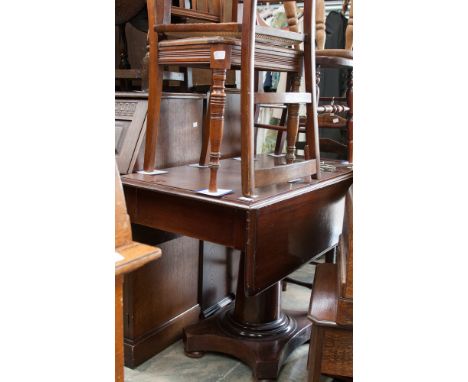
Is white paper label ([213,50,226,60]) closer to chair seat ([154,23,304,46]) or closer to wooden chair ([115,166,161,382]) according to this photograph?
chair seat ([154,23,304,46])

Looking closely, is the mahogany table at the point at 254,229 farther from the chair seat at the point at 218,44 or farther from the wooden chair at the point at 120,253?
the wooden chair at the point at 120,253

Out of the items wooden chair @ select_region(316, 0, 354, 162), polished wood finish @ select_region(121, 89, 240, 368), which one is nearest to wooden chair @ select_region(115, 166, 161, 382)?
polished wood finish @ select_region(121, 89, 240, 368)

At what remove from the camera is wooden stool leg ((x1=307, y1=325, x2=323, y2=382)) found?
137 cm

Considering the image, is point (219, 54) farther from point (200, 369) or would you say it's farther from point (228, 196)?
point (200, 369)

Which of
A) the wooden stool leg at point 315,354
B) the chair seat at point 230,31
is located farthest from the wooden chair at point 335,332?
the chair seat at point 230,31

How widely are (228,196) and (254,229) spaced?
0.16 m

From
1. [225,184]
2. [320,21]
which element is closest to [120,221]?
[225,184]

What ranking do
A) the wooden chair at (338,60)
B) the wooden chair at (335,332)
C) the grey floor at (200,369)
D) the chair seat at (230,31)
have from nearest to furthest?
the wooden chair at (335,332) → the chair seat at (230,31) → the grey floor at (200,369) → the wooden chair at (338,60)

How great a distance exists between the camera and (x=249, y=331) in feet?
6.64

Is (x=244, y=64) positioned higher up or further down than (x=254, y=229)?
higher up

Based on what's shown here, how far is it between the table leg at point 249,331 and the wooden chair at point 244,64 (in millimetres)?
576

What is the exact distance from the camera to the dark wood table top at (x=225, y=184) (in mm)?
1513
